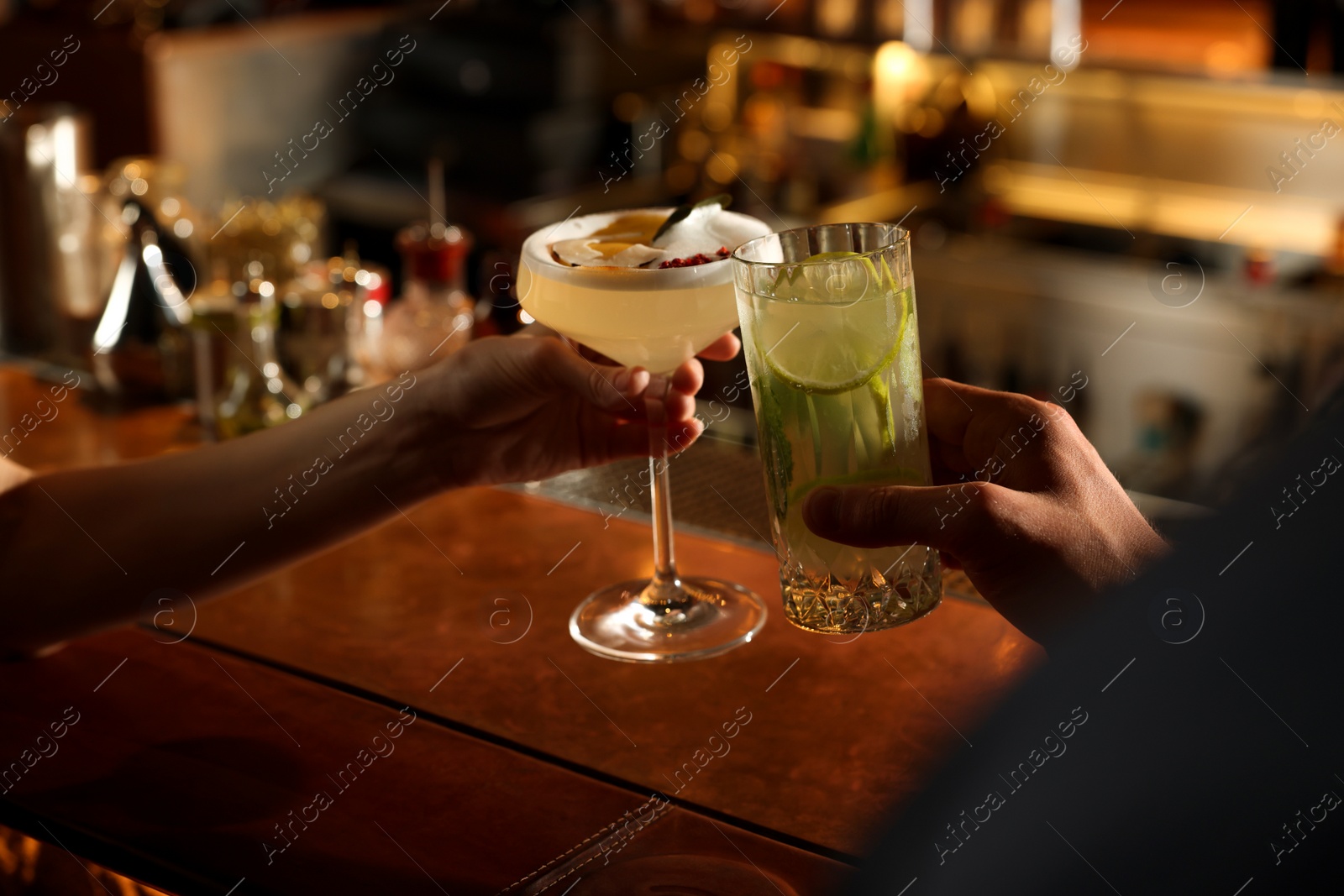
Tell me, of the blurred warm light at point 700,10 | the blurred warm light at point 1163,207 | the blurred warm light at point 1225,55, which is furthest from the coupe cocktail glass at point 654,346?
the blurred warm light at point 700,10

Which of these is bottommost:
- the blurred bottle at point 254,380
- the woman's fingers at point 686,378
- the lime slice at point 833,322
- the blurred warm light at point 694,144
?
the blurred warm light at point 694,144

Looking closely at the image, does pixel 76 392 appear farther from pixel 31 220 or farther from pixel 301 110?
pixel 301 110

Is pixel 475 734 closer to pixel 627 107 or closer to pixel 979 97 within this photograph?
pixel 979 97

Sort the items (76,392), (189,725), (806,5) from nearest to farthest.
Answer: (189,725) → (76,392) → (806,5)

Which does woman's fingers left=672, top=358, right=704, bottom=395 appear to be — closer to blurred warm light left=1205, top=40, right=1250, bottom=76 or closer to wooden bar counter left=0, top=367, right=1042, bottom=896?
wooden bar counter left=0, top=367, right=1042, bottom=896

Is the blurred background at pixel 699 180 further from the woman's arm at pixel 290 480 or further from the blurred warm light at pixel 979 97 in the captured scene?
the woman's arm at pixel 290 480

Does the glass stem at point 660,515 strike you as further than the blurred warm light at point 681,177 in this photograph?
No

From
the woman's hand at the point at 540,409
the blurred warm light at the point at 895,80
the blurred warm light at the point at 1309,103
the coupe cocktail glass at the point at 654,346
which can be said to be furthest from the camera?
the blurred warm light at the point at 895,80

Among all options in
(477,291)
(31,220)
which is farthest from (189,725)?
(477,291)
